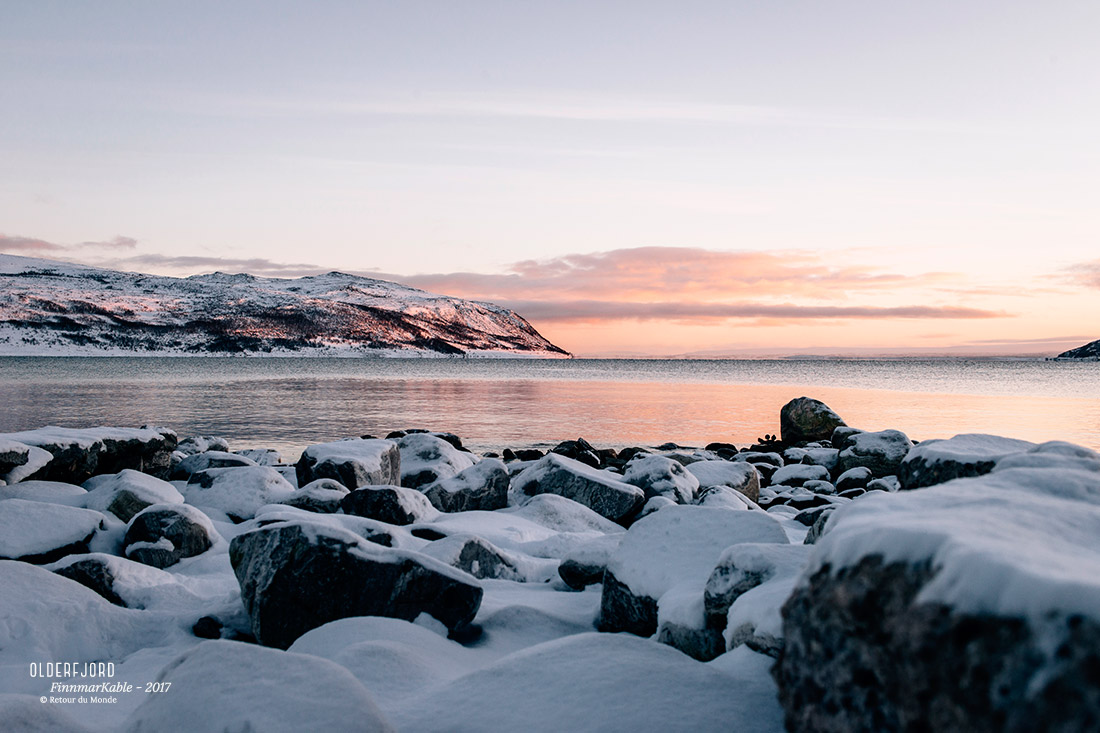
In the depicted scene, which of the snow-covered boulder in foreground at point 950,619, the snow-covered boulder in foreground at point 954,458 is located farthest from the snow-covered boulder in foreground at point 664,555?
the snow-covered boulder in foreground at point 950,619

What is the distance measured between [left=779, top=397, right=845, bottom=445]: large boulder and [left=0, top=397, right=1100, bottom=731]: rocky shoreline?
10864 millimetres

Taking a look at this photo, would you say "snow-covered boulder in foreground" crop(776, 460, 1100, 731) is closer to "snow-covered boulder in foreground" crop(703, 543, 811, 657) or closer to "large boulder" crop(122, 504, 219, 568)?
"snow-covered boulder in foreground" crop(703, 543, 811, 657)

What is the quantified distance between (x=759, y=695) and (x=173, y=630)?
380 centimetres

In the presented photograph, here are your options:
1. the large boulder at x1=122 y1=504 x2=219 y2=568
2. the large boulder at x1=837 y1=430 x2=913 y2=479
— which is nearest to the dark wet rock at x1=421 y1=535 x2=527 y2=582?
the large boulder at x1=122 y1=504 x2=219 y2=568

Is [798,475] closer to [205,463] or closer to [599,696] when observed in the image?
[205,463]

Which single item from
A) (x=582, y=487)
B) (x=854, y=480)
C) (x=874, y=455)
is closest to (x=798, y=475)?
(x=854, y=480)

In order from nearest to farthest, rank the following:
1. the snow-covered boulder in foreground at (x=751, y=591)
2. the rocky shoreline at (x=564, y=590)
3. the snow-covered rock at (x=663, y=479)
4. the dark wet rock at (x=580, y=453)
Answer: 1. the rocky shoreline at (x=564, y=590)
2. the snow-covered boulder in foreground at (x=751, y=591)
3. the snow-covered rock at (x=663, y=479)
4. the dark wet rock at (x=580, y=453)

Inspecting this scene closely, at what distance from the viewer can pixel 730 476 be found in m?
11.4

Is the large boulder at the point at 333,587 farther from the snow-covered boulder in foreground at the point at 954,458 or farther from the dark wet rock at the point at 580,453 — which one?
the dark wet rock at the point at 580,453

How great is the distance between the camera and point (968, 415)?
2545 centimetres

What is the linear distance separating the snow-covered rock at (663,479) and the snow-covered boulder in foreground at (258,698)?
7.22 m

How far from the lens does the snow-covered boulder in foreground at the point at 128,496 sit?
7305 millimetres

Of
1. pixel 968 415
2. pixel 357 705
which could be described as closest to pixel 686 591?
pixel 357 705

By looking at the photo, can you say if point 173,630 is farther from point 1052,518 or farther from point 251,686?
point 1052,518
